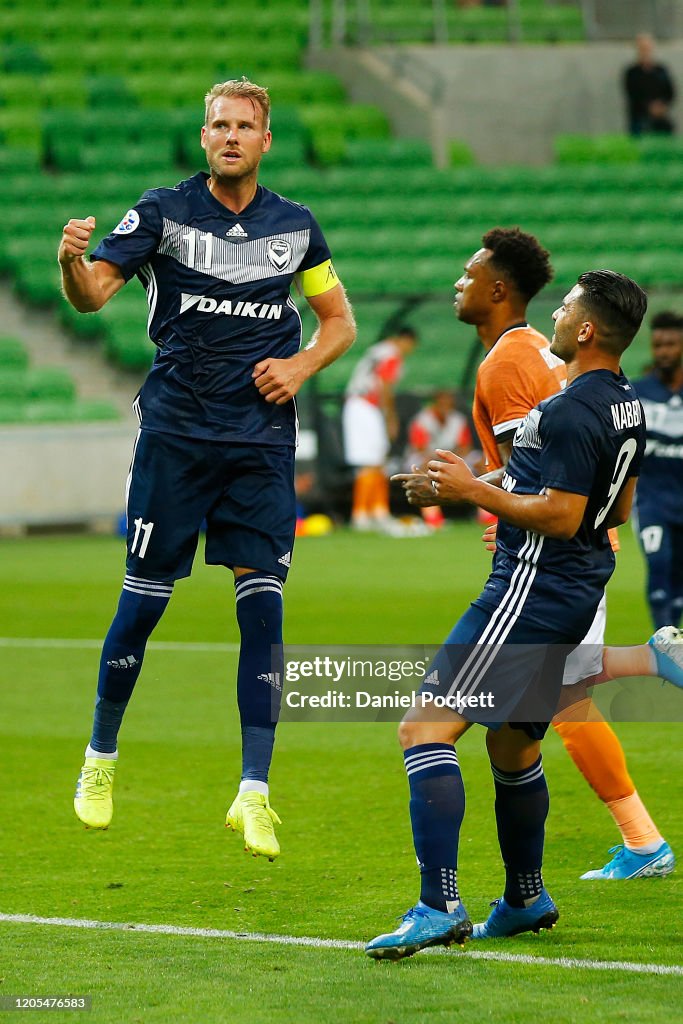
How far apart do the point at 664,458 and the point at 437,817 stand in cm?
582

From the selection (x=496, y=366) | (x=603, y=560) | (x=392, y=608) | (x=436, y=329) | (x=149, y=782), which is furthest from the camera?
(x=436, y=329)

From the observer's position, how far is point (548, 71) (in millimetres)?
27625

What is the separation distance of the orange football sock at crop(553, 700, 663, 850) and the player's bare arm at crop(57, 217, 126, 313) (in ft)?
6.87

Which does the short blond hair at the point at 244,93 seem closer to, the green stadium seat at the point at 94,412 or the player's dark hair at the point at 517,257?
the player's dark hair at the point at 517,257

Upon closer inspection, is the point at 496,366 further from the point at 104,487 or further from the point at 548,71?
the point at 548,71

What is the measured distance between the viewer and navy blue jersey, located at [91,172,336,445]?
5613 millimetres

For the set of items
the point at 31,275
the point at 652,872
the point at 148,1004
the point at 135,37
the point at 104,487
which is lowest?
the point at 104,487

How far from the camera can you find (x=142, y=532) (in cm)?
570

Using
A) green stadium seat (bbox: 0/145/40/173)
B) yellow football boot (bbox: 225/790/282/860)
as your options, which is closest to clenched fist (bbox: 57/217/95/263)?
yellow football boot (bbox: 225/790/282/860)

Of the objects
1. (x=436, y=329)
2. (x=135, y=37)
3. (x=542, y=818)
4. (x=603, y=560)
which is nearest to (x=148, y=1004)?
(x=542, y=818)

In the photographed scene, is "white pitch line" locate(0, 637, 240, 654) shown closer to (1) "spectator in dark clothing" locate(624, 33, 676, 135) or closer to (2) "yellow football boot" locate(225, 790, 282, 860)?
(2) "yellow football boot" locate(225, 790, 282, 860)

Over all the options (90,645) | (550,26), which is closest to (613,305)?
(90,645)

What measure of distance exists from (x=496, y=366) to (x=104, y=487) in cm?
1469

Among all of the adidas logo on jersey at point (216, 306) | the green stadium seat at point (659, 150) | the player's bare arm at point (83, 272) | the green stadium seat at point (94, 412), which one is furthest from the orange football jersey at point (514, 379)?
the green stadium seat at point (659, 150)
